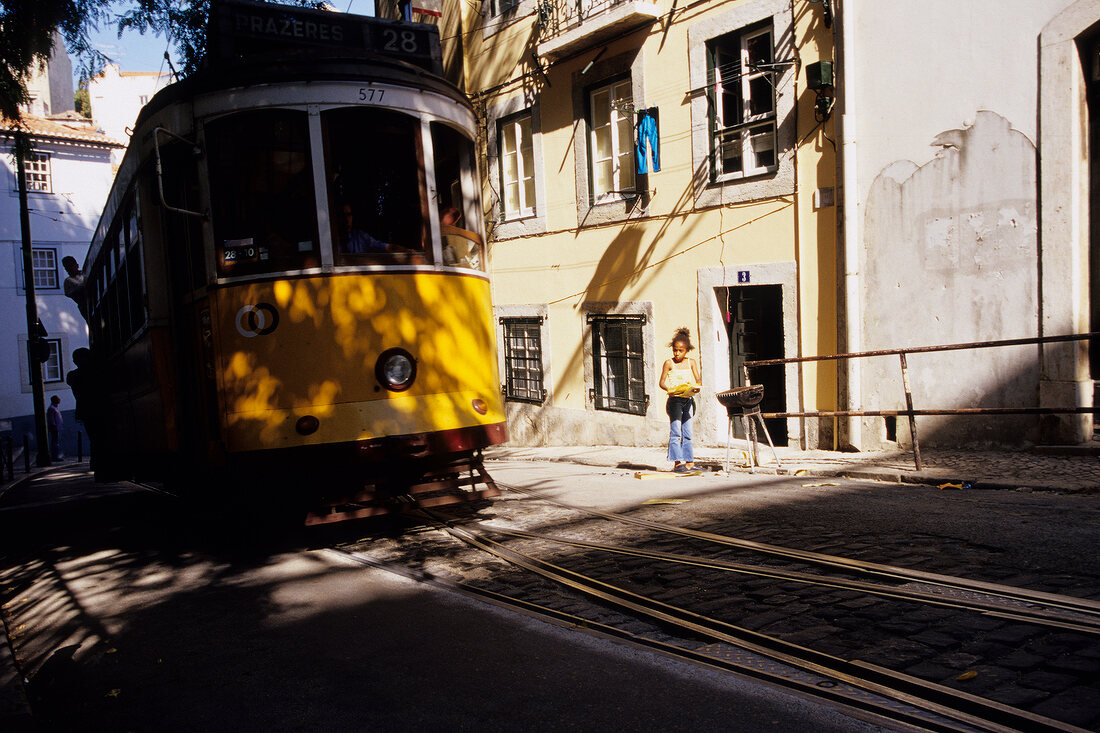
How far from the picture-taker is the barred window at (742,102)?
11648 mm

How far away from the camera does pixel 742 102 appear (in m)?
12.0

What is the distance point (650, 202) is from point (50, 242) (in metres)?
31.5

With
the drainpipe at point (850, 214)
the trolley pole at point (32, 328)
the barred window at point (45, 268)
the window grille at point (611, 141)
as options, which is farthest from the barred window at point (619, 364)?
the barred window at point (45, 268)

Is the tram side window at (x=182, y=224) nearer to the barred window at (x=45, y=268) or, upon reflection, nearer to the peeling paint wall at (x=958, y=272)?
the peeling paint wall at (x=958, y=272)

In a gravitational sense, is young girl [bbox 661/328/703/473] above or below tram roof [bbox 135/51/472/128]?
below

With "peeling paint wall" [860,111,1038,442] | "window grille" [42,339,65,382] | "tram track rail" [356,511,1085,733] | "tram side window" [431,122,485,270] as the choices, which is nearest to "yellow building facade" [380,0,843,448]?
"peeling paint wall" [860,111,1038,442]

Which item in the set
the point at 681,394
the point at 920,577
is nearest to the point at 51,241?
the point at 681,394

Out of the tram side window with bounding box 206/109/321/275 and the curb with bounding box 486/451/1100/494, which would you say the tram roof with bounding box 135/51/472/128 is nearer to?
the tram side window with bounding box 206/109/321/275

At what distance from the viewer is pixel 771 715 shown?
323 cm

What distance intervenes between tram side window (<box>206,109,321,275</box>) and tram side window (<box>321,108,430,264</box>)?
19cm

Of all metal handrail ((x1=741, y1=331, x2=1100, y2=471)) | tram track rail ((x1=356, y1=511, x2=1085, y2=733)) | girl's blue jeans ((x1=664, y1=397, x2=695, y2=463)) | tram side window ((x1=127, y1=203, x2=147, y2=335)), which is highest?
tram side window ((x1=127, y1=203, x2=147, y2=335))

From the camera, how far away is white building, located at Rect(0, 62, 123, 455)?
1344 inches

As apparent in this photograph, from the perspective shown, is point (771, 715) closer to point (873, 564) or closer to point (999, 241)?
point (873, 564)

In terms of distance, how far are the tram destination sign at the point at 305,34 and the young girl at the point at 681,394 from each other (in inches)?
164
